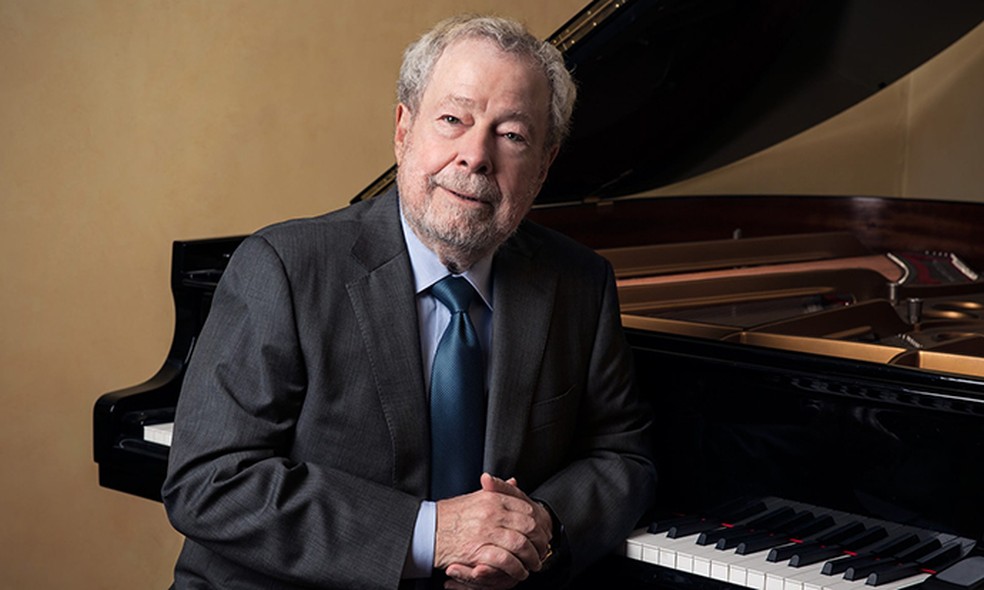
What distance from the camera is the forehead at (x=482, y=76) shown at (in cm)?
192

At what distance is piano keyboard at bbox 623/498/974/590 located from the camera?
1.83 meters

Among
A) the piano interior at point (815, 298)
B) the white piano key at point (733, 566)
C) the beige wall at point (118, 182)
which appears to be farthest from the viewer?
the beige wall at point (118, 182)

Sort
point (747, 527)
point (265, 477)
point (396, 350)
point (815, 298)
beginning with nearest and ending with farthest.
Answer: point (265, 477) → point (396, 350) → point (747, 527) → point (815, 298)

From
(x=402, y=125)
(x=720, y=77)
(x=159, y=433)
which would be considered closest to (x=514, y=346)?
(x=402, y=125)

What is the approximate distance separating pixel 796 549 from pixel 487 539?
49 centimetres

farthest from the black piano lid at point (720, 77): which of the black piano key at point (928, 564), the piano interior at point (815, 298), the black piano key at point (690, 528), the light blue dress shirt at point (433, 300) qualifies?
the black piano key at point (928, 564)

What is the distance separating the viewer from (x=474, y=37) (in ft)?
6.37

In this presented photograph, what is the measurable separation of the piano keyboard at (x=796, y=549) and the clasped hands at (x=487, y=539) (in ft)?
0.76

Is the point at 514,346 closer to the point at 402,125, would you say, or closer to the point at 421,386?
the point at 421,386

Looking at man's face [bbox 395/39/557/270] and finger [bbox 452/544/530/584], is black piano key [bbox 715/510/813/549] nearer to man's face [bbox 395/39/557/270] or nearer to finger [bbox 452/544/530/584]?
finger [bbox 452/544/530/584]

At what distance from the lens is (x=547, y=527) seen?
194 centimetres

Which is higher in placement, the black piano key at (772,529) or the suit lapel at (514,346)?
the suit lapel at (514,346)

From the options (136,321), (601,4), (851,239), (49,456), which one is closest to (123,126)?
(136,321)

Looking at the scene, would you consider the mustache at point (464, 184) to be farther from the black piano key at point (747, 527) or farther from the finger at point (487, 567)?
the black piano key at point (747, 527)
